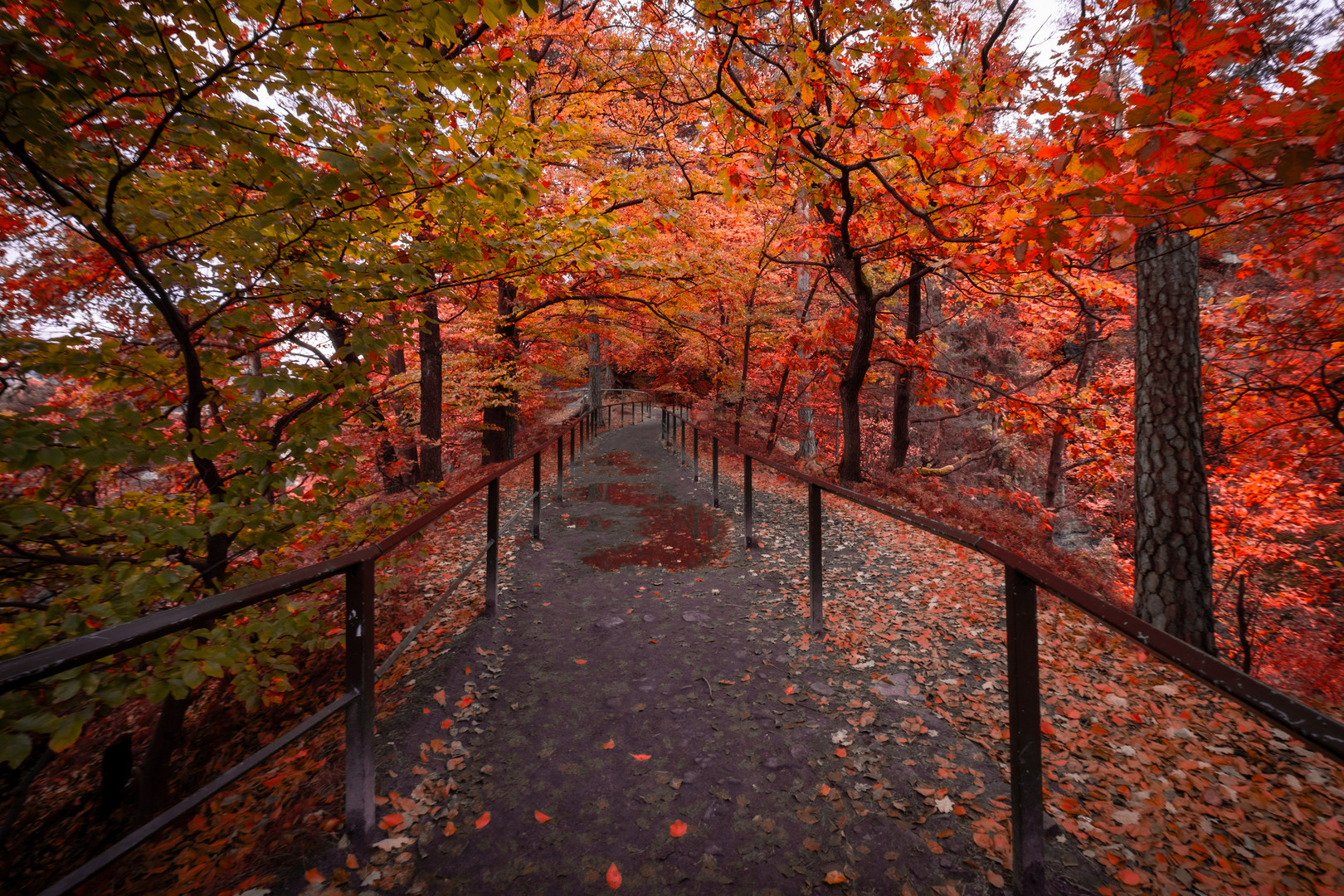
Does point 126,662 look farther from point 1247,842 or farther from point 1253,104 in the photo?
point 1253,104

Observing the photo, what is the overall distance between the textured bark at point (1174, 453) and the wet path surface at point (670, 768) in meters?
2.57

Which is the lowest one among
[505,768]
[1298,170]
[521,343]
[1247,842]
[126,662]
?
[1247,842]

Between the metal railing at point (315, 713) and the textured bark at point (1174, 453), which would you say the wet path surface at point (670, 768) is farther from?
the textured bark at point (1174, 453)

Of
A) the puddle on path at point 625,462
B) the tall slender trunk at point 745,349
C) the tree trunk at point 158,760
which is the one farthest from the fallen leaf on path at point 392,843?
the tall slender trunk at point 745,349

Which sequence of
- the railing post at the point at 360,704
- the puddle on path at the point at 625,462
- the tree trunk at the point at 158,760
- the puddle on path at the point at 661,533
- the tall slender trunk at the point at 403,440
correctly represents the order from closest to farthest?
1. the railing post at the point at 360,704
2. the tree trunk at the point at 158,760
3. the puddle on path at the point at 661,533
4. the tall slender trunk at the point at 403,440
5. the puddle on path at the point at 625,462

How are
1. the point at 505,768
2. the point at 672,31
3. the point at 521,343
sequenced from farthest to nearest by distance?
1. the point at 521,343
2. the point at 672,31
3. the point at 505,768

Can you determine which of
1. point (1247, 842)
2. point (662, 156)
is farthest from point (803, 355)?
point (1247, 842)

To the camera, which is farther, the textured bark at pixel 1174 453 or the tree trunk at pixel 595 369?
the tree trunk at pixel 595 369

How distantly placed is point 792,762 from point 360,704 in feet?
6.81

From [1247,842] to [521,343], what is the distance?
13.5 meters

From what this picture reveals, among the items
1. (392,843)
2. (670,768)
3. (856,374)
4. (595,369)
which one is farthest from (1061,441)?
(595,369)

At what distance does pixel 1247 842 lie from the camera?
2543 millimetres

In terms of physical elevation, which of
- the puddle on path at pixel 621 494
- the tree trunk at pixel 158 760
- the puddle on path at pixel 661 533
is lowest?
the tree trunk at pixel 158 760

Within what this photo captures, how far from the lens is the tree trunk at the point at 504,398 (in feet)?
34.8
